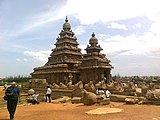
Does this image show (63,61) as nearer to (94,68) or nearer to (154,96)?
(94,68)

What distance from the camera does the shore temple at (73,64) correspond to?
35.0m

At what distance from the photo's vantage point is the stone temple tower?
36469mm

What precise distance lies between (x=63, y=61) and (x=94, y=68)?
5468mm

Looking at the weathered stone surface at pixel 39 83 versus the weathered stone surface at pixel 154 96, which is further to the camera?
the weathered stone surface at pixel 39 83

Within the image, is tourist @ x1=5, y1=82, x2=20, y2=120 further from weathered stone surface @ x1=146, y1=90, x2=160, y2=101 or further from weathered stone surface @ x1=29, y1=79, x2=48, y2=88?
weathered stone surface @ x1=29, y1=79, x2=48, y2=88

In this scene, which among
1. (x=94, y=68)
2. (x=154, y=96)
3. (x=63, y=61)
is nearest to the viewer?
(x=154, y=96)

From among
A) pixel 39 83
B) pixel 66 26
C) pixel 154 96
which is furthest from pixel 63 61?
pixel 154 96

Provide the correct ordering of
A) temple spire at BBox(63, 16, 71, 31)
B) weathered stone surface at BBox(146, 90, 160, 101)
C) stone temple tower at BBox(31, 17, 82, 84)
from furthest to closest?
temple spire at BBox(63, 16, 71, 31)
stone temple tower at BBox(31, 17, 82, 84)
weathered stone surface at BBox(146, 90, 160, 101)

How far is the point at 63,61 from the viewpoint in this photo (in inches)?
1470

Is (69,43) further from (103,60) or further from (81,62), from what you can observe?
(103,60)

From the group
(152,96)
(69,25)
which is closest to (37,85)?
(69,25)

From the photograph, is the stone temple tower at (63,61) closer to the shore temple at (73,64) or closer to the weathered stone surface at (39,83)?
the shore temple at (73,64)

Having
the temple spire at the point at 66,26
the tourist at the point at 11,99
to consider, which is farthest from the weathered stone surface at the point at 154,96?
the temple spire at the point at 66,26

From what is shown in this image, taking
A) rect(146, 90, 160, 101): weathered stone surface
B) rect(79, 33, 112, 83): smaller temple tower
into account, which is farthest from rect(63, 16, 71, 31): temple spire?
rect(146, 90, 160, 101): weathered stone surface
